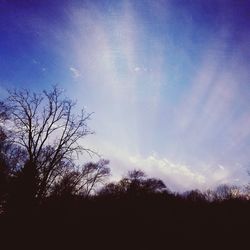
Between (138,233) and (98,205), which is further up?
(98,205)

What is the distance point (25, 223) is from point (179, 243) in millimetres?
10082

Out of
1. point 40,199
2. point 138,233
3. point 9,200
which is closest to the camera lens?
point 138,233

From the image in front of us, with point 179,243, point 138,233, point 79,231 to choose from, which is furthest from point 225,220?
point 79,231

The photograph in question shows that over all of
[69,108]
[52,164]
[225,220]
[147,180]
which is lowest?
[225,220]

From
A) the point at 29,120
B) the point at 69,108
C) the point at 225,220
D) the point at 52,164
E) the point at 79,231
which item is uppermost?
the point at 69,108

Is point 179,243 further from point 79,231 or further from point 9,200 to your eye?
point 9,200

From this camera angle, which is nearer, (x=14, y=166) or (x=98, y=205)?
(x=98, y=205)

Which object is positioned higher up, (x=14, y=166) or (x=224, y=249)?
(x=14, y=166)

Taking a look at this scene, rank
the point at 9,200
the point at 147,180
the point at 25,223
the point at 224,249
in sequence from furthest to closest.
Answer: the point at 147,180
the point at 9,200
the point at 25,223
the point at 224,249

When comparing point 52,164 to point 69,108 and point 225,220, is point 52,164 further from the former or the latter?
point 225,220

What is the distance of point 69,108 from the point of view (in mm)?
21438

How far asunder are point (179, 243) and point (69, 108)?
15.7m

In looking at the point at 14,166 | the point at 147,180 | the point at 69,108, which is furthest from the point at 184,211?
the point at 147,180

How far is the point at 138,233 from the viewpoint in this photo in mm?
11547
